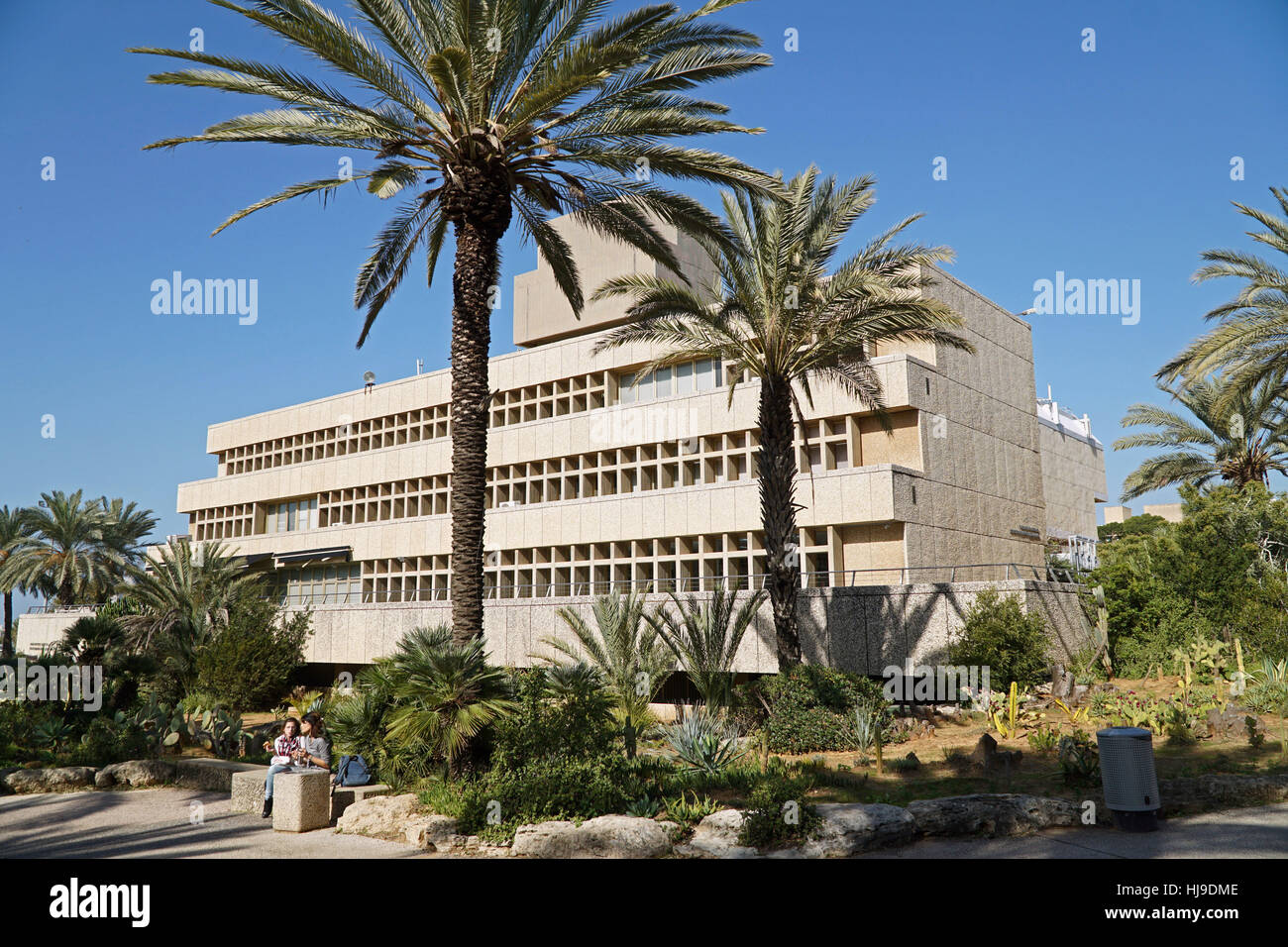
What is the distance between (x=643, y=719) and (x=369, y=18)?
43.4 feet

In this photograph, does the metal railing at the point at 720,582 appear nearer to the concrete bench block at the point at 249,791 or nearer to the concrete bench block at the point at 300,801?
the concrete bench block at the point at 249,791

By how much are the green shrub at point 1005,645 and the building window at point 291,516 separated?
31551mm

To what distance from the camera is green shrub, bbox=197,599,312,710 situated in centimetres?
2800

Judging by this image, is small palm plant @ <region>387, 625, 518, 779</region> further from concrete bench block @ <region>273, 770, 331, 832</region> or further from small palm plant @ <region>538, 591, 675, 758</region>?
small palm plant @ <region>538, 591, 675, 758</region>

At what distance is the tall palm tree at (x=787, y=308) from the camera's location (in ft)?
57.5

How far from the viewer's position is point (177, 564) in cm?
3170

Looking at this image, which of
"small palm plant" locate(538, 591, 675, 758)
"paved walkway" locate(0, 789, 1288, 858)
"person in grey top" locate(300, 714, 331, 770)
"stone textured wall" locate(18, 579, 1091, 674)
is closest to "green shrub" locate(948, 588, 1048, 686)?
"stone textured wall" locate(18, 579, 1091, 674)

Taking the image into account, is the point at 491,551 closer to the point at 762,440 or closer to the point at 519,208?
the point at 762,440

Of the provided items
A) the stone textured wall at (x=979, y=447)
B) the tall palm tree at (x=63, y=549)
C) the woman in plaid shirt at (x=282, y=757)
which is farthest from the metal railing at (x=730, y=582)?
the tall palm tree at (x=63, y=549)

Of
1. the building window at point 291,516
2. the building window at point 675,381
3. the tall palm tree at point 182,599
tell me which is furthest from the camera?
the building window at point 291,516

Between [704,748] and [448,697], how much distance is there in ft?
11.9

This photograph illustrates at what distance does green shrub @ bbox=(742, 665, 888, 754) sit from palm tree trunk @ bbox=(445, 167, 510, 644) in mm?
6242

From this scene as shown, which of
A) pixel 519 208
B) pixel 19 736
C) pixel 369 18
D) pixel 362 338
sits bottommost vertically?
pixel 19 736
